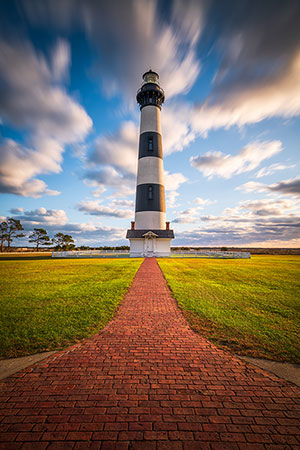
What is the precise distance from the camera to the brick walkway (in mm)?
2234

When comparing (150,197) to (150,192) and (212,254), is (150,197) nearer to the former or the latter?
(150,192)

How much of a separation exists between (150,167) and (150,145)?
11.0 ft

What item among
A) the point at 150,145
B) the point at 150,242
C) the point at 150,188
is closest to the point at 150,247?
the point at 150,242

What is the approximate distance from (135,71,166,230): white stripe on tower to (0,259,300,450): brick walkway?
23.5m

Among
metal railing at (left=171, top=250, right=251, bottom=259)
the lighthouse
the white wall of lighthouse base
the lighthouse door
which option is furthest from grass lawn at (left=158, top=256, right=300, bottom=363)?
metal railing at (left=171, top=250, right=251, bottom=259)

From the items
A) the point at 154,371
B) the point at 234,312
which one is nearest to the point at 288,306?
the point at 234,312

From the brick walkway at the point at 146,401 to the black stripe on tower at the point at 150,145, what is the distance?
1065 inches

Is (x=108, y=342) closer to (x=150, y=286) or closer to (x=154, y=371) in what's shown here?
(x=154, y=371)

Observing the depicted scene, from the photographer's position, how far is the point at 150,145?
2827 centimetres

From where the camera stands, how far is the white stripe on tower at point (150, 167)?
2738cm

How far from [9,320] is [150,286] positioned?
5.78 m

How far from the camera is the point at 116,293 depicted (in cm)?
823

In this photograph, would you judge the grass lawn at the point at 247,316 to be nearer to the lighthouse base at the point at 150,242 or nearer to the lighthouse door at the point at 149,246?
the lighthouse base at the point at 150,242

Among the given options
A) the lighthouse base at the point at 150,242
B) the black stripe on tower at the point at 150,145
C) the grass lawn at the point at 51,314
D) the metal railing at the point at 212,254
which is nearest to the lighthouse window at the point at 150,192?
the lighthouse base at the point at 150,242
